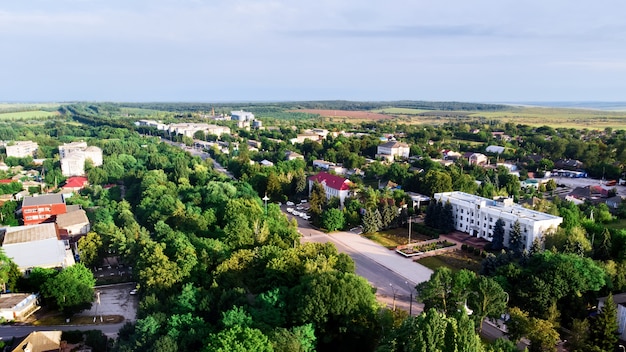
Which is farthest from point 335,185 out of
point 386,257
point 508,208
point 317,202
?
point 508,208

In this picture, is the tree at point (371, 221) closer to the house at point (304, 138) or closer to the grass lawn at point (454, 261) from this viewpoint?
the grass lawn at point (454, 261)

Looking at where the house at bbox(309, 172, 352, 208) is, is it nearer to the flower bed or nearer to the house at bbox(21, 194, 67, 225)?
the flower bed

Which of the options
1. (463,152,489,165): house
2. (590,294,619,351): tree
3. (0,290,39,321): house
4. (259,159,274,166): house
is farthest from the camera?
(463,152,489,165): house

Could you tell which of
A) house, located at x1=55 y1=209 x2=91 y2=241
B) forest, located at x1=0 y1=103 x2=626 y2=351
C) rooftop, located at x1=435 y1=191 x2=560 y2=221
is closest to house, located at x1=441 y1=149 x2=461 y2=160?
forest, located at x1=0 y1=103 x2=626 y2=351

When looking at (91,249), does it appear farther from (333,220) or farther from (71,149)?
(71,149)

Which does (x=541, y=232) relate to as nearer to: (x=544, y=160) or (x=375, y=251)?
(x=375, y=251)

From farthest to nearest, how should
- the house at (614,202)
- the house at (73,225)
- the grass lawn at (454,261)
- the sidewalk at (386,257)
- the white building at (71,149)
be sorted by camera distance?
the white building at (71,149), the house at (614,202), the house at (73,225), the grass lawn at (454,261), the sidewalk at (386,257)

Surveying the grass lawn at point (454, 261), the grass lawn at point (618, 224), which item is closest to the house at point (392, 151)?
the grass lawn at point (618, 224)
